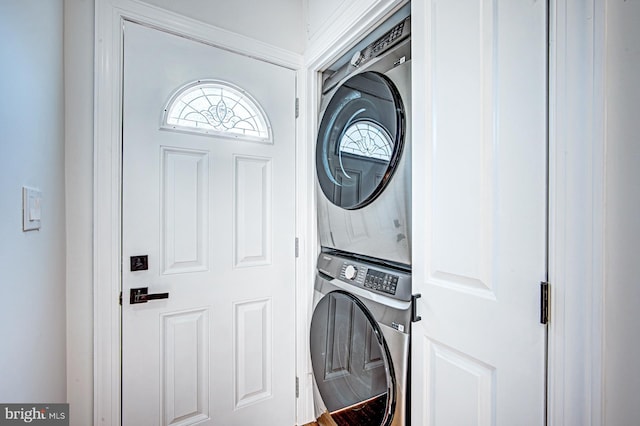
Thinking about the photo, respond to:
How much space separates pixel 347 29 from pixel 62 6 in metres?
1.16

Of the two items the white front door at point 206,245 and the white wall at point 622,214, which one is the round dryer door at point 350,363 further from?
the white wall at point 622,214

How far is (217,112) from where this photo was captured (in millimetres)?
1450

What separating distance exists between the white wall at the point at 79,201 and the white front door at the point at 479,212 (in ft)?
4.28

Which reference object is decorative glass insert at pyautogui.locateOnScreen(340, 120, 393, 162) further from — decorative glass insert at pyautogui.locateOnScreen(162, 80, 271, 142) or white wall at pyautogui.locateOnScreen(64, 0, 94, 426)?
white wall at pyautogui.locateOnScreen(64, 0, 94, 426)

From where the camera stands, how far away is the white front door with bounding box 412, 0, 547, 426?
2.25 feet

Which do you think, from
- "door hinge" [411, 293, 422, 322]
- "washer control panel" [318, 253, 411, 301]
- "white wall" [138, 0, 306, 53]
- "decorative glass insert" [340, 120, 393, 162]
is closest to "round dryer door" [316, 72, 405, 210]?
"decorative glass insert" [340, 120, 393, 162]

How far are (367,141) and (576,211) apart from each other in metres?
0.75

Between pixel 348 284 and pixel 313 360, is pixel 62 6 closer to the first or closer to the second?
pixel 348 284

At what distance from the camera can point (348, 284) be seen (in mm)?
1313

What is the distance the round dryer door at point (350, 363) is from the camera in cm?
110

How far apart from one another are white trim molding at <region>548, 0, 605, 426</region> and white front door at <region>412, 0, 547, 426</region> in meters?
0.03

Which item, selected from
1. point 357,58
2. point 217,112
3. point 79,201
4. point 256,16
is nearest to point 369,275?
point 357,58

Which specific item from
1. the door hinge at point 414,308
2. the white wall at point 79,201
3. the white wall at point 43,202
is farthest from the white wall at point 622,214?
the white wall at point 79,201

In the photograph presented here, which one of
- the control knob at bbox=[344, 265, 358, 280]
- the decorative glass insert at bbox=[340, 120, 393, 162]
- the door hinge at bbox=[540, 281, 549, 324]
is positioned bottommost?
the control knob at bbox=[344, 265, 358, 280]
